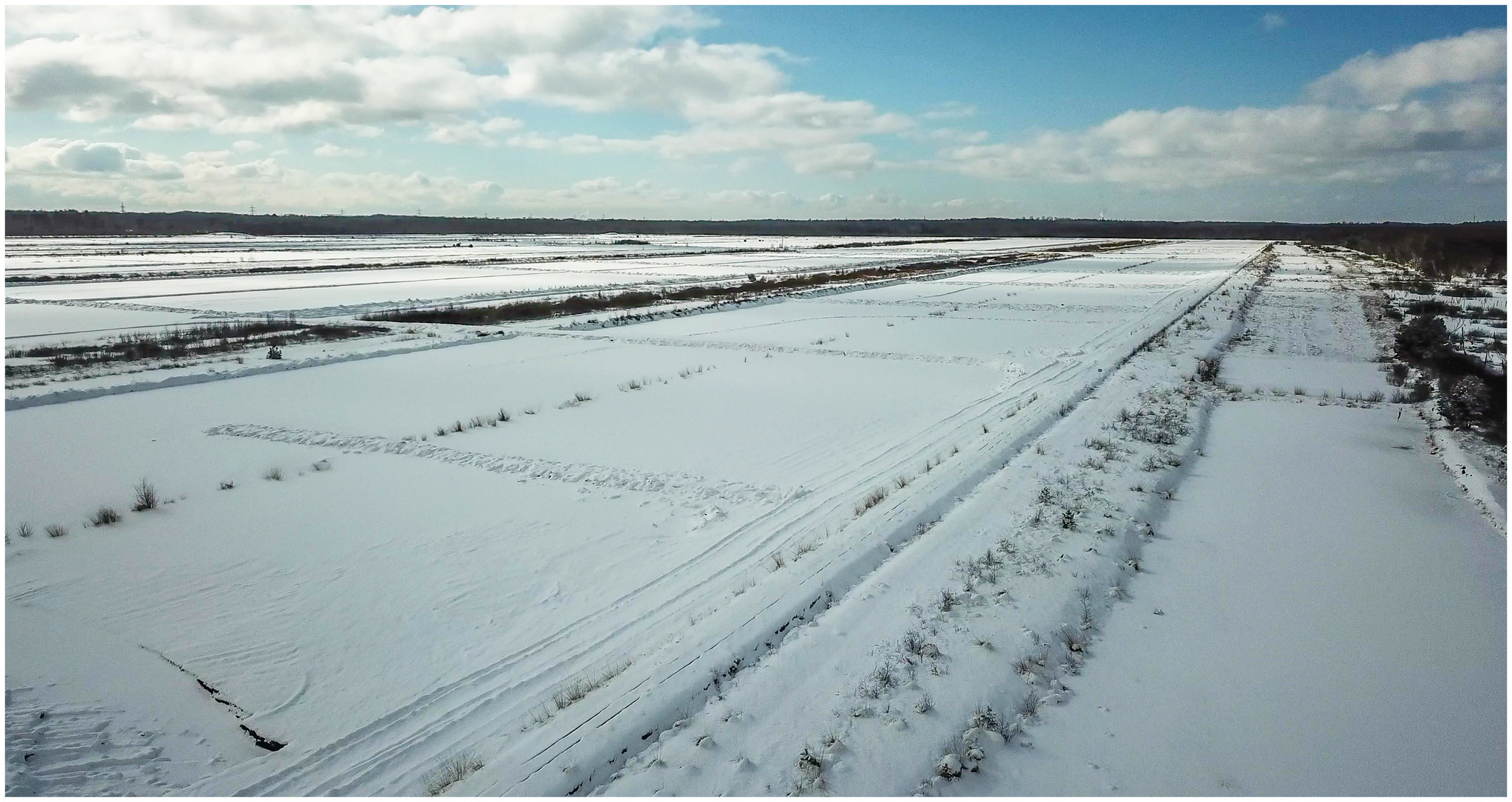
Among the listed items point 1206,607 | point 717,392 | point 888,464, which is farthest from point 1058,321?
point 1206,607

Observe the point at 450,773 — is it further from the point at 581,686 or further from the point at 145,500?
the point at 145,500

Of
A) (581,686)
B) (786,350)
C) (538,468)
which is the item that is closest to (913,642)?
(581,686)

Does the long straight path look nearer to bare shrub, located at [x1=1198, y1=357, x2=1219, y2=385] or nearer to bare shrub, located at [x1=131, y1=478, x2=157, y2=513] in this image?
bare shrub, located at [x1=1198, y1=357, x2=1219, y2=385]

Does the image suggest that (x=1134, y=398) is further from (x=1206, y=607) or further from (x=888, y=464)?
(x=1206, y=607)

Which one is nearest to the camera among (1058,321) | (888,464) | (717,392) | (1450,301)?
(888,464)

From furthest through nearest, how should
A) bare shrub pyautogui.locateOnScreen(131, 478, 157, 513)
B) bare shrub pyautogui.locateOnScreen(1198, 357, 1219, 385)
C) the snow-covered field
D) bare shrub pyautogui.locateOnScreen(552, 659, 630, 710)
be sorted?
1. bare shrub pyautogui.locateOnScreen(1198, 357, 1219, 385)
2. bare shrub pyautogui.locateOnScreen(131, 478, 157, 513)
3. bare shrub pyautogui.locateOnScreen(552, 659, 630, 710)
4. the snow-covered field

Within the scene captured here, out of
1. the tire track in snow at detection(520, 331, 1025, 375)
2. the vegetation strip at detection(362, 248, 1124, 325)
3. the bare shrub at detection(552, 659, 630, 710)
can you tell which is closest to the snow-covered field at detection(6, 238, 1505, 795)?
the bare shrub at detection(552, 659, 630, 710)

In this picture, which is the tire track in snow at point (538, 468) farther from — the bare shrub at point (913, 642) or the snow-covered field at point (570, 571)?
the bare shrub at point (913, 642)

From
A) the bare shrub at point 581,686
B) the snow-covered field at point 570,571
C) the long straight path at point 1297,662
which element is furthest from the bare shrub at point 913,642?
the bare shrub at point 581,686
